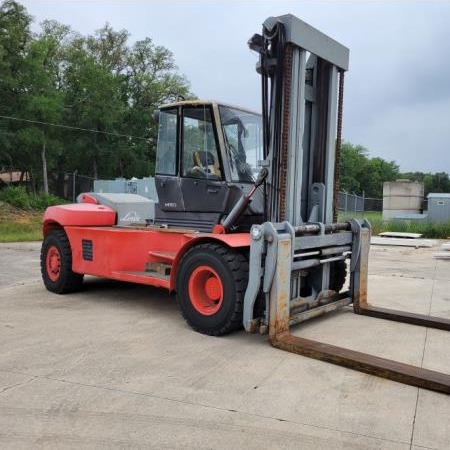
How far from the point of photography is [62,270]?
25.4 feet

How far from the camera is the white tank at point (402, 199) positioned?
29.7 m

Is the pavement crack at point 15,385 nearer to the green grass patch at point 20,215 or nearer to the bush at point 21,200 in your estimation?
the green grass patch at point 20,215

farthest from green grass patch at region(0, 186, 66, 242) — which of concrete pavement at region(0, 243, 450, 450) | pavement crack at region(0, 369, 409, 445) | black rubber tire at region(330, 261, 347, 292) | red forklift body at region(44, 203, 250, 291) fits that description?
pavement crack at region(0, 369, 409, 445)

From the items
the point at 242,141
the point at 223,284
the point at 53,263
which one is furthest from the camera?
the point at 53,263

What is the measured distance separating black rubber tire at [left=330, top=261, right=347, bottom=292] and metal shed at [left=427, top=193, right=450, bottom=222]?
809 inches

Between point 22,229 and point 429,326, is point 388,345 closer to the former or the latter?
point 429,326

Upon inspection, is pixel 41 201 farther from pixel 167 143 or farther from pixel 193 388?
pixel 193 388

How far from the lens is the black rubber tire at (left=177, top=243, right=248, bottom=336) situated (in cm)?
518

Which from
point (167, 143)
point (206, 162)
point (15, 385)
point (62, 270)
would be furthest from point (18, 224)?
point (15, 385)

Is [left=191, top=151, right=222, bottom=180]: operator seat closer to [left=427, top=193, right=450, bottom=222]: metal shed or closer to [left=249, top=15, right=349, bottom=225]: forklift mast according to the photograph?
→ [left=249, top=15, right=349, bottom=225]: forklift mast

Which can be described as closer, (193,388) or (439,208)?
(193,388)

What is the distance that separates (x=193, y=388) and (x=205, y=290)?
1726 mm

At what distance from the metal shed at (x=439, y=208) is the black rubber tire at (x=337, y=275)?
20537 millimetres

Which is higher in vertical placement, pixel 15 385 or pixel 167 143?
pixel 167 143
